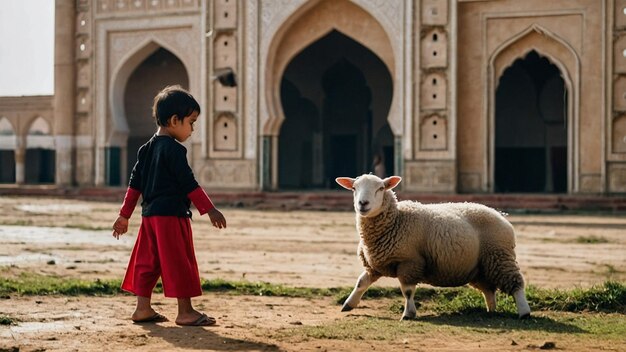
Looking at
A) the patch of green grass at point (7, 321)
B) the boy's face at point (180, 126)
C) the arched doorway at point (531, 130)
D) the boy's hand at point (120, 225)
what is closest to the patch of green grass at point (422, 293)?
the patch of green grass at point (7, 321)

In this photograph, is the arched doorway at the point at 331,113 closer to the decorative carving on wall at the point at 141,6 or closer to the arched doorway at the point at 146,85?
the arched doorway at the point at 146,85

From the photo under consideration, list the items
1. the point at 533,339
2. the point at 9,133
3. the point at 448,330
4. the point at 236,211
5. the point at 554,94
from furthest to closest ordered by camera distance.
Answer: the point at 9,133 < the point at 554,94 < the point at 236,211 < the point at 448,330 < the point at 533,339

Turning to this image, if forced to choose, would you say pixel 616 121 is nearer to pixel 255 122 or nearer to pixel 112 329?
pixel 255 122

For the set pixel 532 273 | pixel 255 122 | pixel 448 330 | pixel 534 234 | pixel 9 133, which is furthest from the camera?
pixel 9 133

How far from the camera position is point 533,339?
16.5 ft

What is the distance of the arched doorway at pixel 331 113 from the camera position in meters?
26.4

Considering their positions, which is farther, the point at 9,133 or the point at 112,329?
the point at 9,133

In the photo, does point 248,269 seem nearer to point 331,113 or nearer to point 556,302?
point 556,302

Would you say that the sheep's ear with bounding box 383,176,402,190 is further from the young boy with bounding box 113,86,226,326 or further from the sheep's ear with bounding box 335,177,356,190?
the young boy with bounding box 113,86,226,326

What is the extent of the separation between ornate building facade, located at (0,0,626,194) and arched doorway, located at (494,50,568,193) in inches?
1.4

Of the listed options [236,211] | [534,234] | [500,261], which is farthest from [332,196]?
[500,261]

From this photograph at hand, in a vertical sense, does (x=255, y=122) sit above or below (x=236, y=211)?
above

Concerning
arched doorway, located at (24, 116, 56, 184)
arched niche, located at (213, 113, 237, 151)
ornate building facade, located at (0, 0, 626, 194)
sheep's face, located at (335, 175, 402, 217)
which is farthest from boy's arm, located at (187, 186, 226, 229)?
arched doorway, located at (24, 116, 56, 184)

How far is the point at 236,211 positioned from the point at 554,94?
9.58 metres
